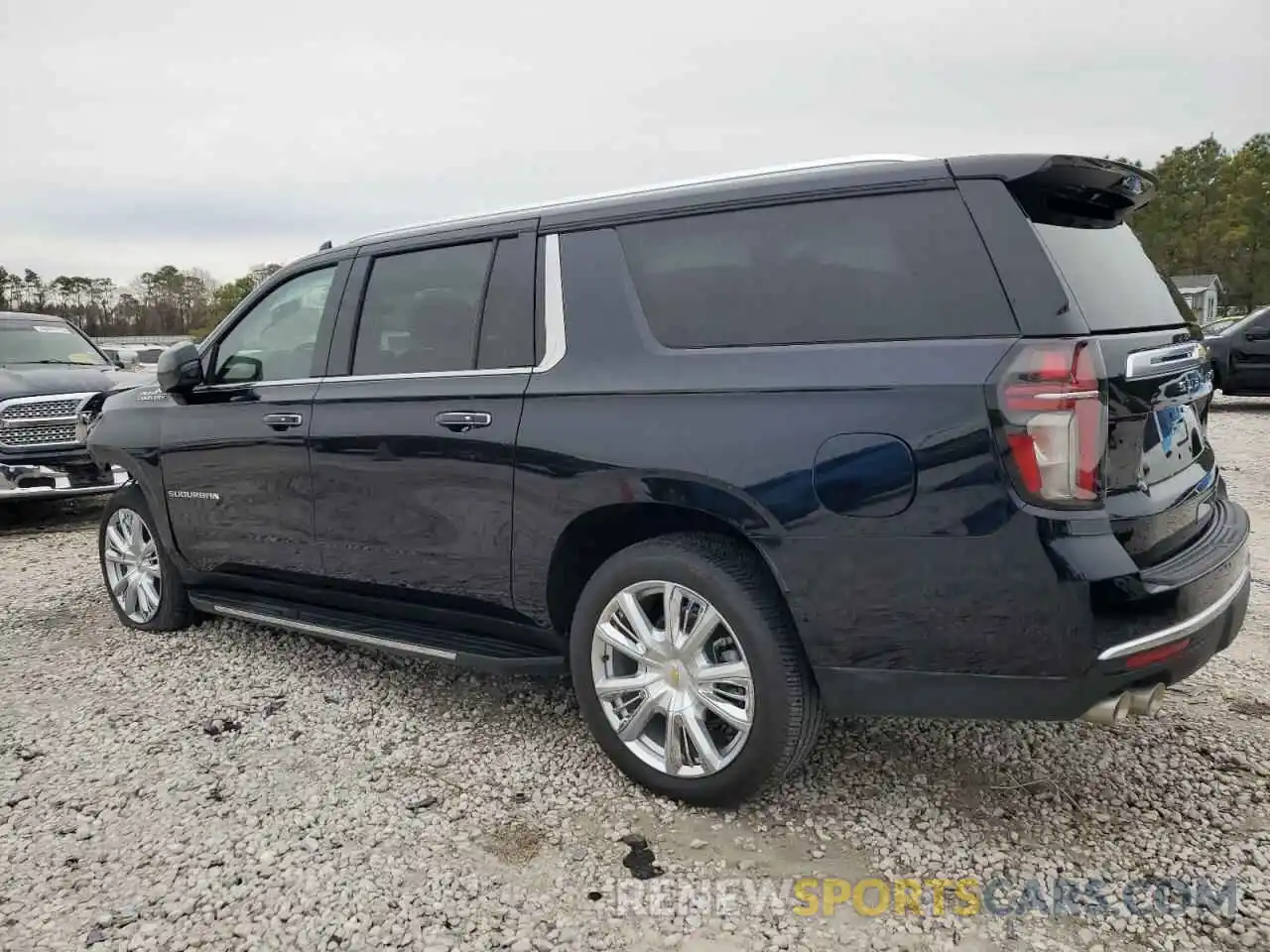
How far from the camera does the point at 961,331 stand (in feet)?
8.03

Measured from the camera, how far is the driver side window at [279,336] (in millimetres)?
4074

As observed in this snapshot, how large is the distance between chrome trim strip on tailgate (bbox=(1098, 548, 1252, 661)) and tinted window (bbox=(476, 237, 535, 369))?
1.93 metres

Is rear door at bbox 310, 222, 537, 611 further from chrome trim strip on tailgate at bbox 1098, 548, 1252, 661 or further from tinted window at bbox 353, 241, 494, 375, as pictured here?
chrome trim strip on tailgate at bbox 1098, 548, 1252, 661

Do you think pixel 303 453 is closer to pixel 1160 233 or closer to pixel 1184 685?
pixel 1184 685

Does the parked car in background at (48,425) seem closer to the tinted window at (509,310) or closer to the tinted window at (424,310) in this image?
the tinted window at (424,310)

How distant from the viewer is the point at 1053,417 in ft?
7.64

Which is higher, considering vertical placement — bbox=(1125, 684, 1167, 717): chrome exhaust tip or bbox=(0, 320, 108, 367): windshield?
bbox=(0, 320, 108, 367): windshield

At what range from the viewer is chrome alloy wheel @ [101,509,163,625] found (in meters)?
4.91

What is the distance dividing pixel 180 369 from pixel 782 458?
118 inches

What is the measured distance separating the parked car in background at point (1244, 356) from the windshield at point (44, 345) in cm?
1384

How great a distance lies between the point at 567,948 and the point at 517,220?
2.33 m

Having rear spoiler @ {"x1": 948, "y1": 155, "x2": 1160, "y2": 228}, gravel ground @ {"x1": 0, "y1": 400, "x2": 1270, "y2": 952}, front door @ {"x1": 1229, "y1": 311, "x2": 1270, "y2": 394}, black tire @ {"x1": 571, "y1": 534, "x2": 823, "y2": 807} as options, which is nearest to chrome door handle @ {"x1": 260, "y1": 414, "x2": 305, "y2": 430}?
gravel ground @ {"x1": 0, "y1": 400, "x2": 1270, "y2": 952}

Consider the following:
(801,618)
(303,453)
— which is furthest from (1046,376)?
(303,453)

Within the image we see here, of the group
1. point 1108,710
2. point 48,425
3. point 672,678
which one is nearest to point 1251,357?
point 1108,710
